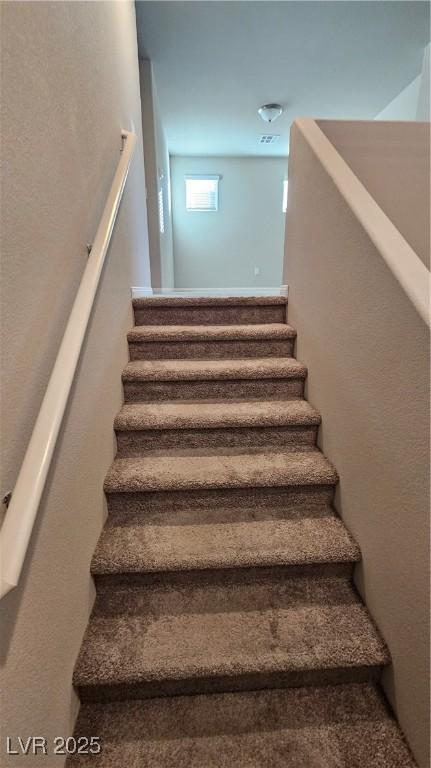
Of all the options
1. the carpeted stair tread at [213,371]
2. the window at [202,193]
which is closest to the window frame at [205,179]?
the window at [202,193]

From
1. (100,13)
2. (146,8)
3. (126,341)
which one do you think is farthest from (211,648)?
(146,8)

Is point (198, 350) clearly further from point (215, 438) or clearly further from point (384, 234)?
point (384, 234)

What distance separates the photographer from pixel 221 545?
3.88ft

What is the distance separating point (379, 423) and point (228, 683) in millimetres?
861

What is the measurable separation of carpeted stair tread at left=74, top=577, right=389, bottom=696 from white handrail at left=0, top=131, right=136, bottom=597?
0.58 metres

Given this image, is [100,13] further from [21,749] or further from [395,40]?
[395,40]

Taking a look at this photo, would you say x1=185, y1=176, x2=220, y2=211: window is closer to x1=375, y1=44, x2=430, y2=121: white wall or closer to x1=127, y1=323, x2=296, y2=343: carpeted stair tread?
x1=375, y1=44, x2=430, y2=121: white wall

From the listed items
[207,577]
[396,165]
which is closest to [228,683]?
[207,577]

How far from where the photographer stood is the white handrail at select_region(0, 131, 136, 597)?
60 cm

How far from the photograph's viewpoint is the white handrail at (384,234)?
89 centimetres

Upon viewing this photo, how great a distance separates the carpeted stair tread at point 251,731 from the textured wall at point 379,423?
0.32 feet

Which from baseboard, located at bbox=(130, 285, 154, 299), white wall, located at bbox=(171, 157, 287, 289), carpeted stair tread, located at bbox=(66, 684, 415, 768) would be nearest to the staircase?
carpeted stair tread, located at bbox=(66, 684, 415, 768)

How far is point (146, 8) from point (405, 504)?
375 centimetres

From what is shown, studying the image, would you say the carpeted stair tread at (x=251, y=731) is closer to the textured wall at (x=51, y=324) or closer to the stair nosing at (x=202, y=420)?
the textured wall at (x=51, y=324)
